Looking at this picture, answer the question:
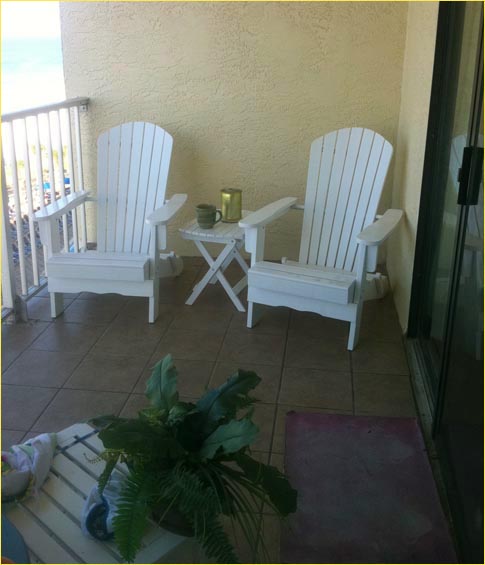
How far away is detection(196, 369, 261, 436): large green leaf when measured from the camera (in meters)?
1.69

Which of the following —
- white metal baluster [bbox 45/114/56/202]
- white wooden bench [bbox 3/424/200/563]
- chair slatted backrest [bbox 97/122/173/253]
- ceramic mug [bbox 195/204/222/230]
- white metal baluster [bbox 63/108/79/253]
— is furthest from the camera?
white metal baluster [bbox 63/108/79/253]

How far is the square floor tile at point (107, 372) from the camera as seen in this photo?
8.87 ft

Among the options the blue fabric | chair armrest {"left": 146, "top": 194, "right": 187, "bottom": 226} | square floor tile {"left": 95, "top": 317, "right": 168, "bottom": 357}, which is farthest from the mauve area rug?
chair armrest {"left": 146, "top": 194, "right": 187, "bottom": 226}

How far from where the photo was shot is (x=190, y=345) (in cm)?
311

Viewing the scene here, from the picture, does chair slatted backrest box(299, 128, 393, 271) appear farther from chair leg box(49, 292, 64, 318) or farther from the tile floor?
chair leg box(49, 292, 64, 318)

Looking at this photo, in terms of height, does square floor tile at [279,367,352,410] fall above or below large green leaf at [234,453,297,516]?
below

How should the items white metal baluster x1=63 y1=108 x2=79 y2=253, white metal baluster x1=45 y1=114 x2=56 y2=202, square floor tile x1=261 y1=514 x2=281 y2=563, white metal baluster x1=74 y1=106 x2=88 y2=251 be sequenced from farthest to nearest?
white metal baluster x1=74 y1=106 x2=88 y2=251 → white metal baluster x1=63 y1=108 x2=79 y2=253 → white metal baluster x1=45 y1=114 x2=56 y2=202 → square floor tile x1=261 y1=514 x2=281 y2=563

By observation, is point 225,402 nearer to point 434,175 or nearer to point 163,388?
point 163,388

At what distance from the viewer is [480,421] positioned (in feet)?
5.49

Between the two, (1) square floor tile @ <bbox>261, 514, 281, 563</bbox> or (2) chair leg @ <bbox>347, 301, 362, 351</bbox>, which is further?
(2) chair leg @ <bbox>347, 301, 362, 351</bbox>

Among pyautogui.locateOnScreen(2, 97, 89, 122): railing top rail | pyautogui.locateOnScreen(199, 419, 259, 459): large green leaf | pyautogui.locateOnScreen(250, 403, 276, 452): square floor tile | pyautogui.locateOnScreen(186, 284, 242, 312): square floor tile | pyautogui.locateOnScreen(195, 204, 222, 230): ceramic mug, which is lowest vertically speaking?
pyautogui.locateOnScreen(250, 403, 276, 452): square floor tile

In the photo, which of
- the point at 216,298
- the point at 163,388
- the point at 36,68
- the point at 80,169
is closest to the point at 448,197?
the point at 163,388

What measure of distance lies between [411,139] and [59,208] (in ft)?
6.67

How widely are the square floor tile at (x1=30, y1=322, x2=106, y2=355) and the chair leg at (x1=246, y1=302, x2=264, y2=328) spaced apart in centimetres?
80
